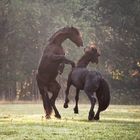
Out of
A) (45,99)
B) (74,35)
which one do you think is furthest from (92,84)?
(74,35)

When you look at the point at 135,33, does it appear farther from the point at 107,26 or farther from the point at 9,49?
the point at 9,49

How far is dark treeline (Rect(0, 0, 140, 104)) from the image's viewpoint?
1860 inches

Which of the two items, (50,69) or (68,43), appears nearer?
(50,69)

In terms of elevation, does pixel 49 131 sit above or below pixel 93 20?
below

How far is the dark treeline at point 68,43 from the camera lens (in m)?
47.2

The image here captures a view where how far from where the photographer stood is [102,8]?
49.4 metres

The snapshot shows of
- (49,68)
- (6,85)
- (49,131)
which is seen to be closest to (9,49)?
(6,85)

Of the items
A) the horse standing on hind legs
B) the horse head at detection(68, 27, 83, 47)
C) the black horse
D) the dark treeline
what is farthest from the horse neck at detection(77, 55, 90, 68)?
the dark treeline

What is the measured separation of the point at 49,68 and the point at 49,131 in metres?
4.74

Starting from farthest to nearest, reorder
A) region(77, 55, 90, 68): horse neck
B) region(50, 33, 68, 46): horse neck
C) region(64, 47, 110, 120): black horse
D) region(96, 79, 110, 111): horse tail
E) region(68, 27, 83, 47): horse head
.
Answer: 1. region(68, 27, 83, 47): horse head
2. region(50, 33, 68, 46): horse neck
3. region(77, 55, 90, 68): horse neck
4. region(96, 79, 110, 111): horse tail
5. region(64, 47, 110, 120): black horse

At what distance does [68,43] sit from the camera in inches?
2044

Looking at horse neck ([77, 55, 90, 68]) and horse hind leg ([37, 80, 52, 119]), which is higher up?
horse neck ([77, 55, 90, 68])

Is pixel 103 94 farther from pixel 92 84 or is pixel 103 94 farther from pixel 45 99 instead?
pixel 45 99

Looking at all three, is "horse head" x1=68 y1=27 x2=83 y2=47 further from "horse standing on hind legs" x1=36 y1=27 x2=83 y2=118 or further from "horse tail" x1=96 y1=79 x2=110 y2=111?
"horse tail" x1=96 y1=79 x2=110 y2=111
